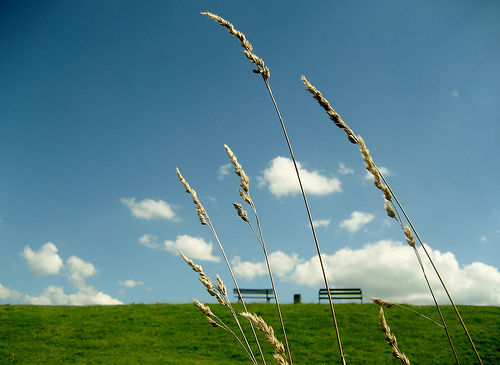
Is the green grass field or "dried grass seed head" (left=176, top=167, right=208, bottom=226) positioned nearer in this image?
"dried grass seed head" (left=176, top=167, right=208, bottom=226)

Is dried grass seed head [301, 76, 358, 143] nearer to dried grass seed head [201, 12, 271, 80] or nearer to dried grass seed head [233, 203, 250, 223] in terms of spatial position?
dried grass seed head [201, 12, 271, 80]

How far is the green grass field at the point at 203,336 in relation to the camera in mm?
12969

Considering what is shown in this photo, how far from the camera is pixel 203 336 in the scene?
50.5 feet

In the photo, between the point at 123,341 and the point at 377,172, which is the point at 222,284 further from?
the point at 123,341

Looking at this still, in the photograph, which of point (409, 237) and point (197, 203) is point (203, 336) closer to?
point (197, 203)

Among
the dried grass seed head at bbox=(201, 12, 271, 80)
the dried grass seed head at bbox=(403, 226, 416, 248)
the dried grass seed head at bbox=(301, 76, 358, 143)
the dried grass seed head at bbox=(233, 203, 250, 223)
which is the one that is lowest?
the dried grass seed head at bbox=(403, 226, 416, 248)

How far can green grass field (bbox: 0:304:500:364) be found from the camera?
13.0 m

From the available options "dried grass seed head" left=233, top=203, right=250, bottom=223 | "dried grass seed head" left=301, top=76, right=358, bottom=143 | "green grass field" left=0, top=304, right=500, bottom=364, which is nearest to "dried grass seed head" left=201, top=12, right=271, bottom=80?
"dried grass seed head" left=301, top=76, right=358, bottom=143

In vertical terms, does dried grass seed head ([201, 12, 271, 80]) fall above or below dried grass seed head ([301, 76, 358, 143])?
above

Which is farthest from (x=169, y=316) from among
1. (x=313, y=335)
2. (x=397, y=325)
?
(x=397, y=325)

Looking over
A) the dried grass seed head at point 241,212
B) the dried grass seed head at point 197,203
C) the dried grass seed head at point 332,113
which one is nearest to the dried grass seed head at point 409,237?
the dried grass seed head at point 332,113

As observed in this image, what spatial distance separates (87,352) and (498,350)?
48.8 feet

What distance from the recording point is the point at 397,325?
600 inches

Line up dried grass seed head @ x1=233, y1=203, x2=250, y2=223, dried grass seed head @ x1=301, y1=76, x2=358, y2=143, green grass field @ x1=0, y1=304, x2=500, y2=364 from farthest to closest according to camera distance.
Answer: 1. green grass field @ x1=0, y1=304, x2=500, y2=364
2. dried grass seed head @ x1=233, y1=203, x2=250, y2=223
3. dried grass seed head @ x1=301, y1=76, x2=358, y2=143
